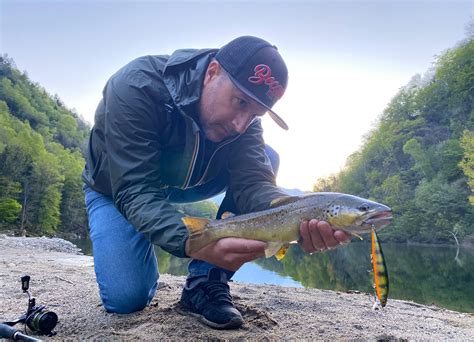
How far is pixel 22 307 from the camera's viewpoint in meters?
3.40

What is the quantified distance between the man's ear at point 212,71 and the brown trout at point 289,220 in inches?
40.8

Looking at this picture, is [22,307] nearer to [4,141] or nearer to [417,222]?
[417,222]

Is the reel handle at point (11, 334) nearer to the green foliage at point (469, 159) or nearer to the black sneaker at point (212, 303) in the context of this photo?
the black sneaker at point (212, 303)

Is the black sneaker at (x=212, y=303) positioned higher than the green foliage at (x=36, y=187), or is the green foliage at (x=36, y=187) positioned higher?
the black sneaker at (x=212, y=303)

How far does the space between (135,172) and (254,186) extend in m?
1.18

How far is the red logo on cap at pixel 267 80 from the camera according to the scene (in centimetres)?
283

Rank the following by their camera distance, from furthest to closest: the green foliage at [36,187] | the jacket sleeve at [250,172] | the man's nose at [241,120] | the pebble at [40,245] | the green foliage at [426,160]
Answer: the green foliage at [36,187]
the green foliage at [426,160]
the pebble at [40,245]
the jacket sleeve at [250,172]
the man's nose at [241,120]

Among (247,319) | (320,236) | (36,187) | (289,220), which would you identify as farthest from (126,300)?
(36,187)

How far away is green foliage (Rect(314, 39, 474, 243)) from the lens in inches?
1326

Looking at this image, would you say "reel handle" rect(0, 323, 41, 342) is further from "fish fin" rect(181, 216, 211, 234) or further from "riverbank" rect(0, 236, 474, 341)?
"fish fin" rect(181, 216, 211, 234)

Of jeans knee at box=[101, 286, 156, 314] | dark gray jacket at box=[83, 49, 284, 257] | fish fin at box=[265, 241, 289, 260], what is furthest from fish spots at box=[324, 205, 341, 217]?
jeans knee at box=[101, 286, 156, 314]

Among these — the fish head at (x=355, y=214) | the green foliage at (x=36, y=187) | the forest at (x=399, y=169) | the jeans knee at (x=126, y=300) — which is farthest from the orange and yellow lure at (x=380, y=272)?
the forest at (x=399, y=169)

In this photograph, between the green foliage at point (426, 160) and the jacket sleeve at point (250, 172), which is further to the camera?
the green foliage at point (426, 160)

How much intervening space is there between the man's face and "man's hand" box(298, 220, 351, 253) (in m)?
0.92
